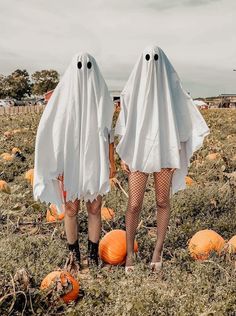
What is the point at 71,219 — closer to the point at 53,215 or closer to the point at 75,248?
the point at 75,248

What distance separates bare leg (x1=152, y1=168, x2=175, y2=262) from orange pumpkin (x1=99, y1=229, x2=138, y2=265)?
0.32 metres

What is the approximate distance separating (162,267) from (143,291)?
84 centimetres

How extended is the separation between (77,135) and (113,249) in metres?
1.03

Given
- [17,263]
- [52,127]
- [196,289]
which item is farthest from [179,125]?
[17,263]

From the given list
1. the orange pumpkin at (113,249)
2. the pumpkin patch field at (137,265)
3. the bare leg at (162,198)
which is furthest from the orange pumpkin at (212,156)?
the bare leg at (162,198)

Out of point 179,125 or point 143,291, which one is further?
point 179,125

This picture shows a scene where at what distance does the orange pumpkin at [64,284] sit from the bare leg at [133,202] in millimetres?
709

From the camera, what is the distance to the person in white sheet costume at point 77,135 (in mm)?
3934

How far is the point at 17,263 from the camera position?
392cm

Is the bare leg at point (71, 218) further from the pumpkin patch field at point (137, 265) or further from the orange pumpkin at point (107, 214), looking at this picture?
the orange pumpkin at point (107, 214)

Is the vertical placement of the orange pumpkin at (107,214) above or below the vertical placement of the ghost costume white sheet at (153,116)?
below

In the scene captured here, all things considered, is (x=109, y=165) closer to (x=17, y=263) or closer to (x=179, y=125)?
(x=179, y=125)

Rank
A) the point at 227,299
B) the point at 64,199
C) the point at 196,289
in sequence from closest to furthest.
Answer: the point at 227,299
the point at 196,289
the point at 64,199

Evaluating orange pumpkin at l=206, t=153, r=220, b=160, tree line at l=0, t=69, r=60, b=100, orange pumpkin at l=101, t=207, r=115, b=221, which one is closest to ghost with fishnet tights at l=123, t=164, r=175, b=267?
orange pumpkin at l=101, t=207, r=115, b=221
